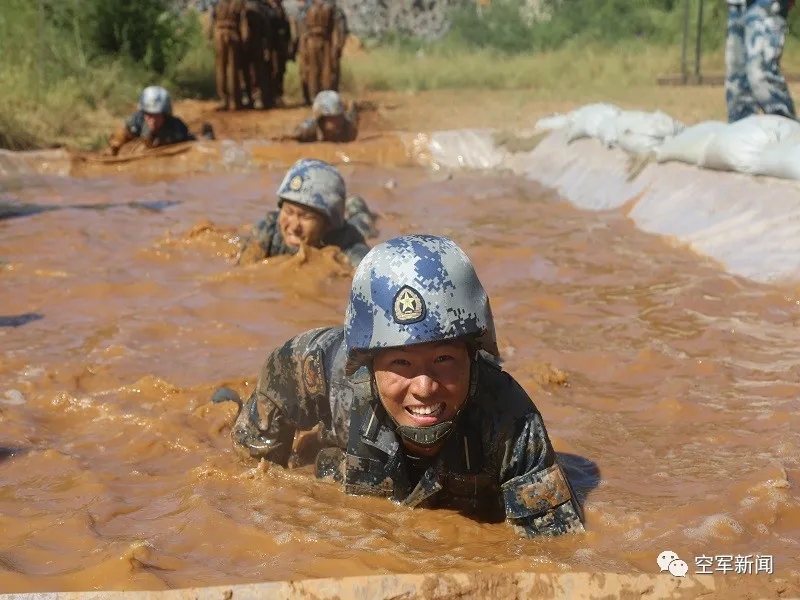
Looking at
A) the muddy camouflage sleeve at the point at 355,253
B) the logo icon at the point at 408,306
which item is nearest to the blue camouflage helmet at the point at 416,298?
the logo icon at the point at 408,306

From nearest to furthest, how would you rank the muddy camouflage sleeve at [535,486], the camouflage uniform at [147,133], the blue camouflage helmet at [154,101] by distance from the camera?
the muddy camouflage sleeve at [535,486] → the blue camouflage helmet at [154,101] → the camouflage uniform at [147,133]

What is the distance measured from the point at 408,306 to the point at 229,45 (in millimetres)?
13006

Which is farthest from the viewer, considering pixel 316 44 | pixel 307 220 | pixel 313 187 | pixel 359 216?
pixel 316 44

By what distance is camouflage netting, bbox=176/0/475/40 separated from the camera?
34656 mm

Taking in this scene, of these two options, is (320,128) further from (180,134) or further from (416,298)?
(416,298)

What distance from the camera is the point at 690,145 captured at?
26.8 ft

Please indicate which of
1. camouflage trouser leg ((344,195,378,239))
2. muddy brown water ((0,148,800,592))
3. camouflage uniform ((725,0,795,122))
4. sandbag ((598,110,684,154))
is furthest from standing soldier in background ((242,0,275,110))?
camouflage uniform ((725,0,795,122))

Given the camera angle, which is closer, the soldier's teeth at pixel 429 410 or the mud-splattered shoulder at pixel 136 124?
the soldier's teeth at pixel 429 410

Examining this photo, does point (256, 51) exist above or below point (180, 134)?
above

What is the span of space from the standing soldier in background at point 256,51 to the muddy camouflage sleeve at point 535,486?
1302 cm

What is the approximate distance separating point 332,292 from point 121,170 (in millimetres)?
5568

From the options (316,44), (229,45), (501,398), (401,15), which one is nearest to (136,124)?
(229,45)

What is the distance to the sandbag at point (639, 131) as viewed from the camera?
930cm

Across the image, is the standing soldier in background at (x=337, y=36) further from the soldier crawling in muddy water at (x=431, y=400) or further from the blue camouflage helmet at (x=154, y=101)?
the soldier crawling in muddy water at (x=431, y=400)
